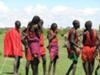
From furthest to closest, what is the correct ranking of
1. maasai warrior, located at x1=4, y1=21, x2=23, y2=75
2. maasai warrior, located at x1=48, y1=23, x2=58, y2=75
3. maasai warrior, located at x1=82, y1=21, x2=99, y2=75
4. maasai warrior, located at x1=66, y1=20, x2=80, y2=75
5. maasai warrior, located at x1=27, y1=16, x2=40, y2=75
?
1. maasai warrior, located at x1=48, y1=23, x2=58, y2=75
2. maasai warrior, located at x1=4, y1=21, x2=23, y2=75
3. maasai warrior, located at x1=66, y1=20, x2=80, y2=75
4. maasai warrior, located at x1=82, y1=21, x2=99, y2=75
5. maasai warrior, located at x1=27, y1=16, x2=40, y2=75

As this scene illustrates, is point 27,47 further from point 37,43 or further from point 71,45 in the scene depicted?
point 71,45

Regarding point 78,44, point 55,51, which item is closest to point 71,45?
point 78,44

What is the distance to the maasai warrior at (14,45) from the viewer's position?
708 inches

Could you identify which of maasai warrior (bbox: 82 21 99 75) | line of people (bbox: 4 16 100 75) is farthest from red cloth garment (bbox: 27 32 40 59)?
maasai warrior (bbox: 82 21 99 75)

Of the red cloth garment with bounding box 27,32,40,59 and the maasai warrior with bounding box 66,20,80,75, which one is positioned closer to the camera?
the red cloth garment with bounding box 27,32,40,59

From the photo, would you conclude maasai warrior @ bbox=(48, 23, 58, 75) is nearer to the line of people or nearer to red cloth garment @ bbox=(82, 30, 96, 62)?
the line of people

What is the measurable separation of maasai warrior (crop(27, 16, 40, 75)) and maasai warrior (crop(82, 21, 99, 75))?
1.69 metres

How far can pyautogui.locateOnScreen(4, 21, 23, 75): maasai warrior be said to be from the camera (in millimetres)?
17984

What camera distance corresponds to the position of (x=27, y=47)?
16078mm

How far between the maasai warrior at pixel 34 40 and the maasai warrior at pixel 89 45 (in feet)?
5.55

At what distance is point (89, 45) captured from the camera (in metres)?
16.5

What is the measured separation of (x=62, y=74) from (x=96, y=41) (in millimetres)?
3667

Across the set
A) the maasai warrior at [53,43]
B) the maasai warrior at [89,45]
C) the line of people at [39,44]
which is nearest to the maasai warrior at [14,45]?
the line of people at [39,44]

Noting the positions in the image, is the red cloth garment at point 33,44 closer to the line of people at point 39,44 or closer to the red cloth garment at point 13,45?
the line of people at point 39,44
